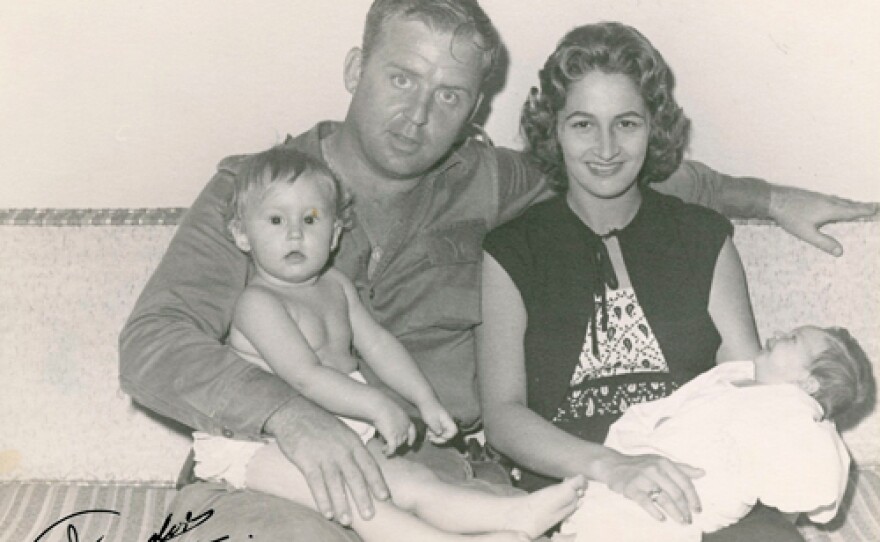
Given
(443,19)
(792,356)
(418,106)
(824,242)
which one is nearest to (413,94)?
(418,106)

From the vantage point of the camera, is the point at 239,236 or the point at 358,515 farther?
the point at 239,236

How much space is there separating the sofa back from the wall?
0.19 metres

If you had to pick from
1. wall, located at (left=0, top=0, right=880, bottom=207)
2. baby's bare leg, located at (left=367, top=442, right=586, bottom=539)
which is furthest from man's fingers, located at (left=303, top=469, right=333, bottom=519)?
Result: wall, located at (left=0, top=0, right=880, bottom=207)

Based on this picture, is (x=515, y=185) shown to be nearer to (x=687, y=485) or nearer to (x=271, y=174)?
(x=271, y=174)

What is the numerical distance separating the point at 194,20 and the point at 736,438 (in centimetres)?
158

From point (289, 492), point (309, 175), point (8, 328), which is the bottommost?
point (8, 328)

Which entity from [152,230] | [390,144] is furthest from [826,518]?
[152,230]

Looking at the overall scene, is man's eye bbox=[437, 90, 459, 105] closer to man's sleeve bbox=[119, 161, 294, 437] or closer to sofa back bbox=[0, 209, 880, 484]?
man's sleeve bbox=[119, 161, 294, 437]

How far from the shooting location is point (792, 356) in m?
2.00

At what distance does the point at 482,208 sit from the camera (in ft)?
7.95

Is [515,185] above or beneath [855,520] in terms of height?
above

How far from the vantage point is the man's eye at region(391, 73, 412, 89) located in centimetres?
222

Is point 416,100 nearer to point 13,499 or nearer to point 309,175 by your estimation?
point 309,175

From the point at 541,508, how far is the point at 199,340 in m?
0.70
